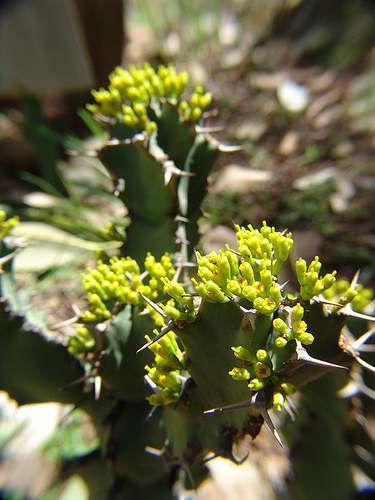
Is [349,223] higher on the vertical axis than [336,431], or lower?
higher

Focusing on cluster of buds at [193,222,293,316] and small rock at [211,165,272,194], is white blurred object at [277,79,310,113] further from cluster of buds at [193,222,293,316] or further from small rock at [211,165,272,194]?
cluster of buds at [193,222,293,316]

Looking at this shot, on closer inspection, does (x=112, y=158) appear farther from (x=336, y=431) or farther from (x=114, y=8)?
(x=114, y=8)

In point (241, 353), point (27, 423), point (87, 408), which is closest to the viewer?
point (241, 353)

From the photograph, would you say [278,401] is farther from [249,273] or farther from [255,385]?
[249,273]

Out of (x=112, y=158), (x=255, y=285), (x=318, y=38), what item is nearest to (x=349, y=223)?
(x=112, y=158)

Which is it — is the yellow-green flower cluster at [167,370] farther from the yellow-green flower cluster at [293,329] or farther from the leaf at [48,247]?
the leaf at [48,247]

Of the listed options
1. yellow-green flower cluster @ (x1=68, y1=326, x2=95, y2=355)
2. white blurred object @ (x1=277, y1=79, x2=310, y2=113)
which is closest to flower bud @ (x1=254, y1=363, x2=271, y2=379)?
yellow-green flower cluster @ (x1=68, y1=326, x2=95, y2=355)

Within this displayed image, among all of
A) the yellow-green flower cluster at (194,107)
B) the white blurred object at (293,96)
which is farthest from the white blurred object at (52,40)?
the yellow-green flower cluster at (194,107)
